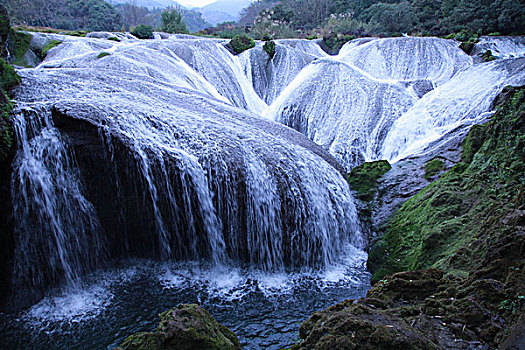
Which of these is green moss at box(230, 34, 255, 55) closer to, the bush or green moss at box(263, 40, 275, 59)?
green moss at box(263, 40, 275, 59)


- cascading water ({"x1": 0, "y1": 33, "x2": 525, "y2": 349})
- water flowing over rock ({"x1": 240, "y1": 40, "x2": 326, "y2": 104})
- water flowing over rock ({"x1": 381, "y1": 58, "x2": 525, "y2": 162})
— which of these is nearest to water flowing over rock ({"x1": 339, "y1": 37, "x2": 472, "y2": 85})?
water flowing over rock ({"x1": 240, "y1": 40, "x2": 326, "y2": 104})

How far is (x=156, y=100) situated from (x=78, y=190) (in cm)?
307

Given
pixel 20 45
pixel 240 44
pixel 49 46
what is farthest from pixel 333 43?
pixel 20 45

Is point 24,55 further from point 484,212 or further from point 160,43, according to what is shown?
point 484,212

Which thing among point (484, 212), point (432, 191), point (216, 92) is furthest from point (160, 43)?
point (484, 212)

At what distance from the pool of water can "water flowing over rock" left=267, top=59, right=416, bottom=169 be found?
5186 mm

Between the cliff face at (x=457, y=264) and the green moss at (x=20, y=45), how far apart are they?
52.0 ft

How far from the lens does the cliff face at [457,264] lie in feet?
8.21

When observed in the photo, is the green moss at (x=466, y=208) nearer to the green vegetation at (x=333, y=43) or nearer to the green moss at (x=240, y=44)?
the green moss at (x=240, y=44)

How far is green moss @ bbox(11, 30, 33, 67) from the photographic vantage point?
44.5 feet

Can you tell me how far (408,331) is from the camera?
2490 millimetres

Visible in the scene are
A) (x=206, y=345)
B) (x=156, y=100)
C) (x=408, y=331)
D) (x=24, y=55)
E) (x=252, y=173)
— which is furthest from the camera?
(x=24, y=55)

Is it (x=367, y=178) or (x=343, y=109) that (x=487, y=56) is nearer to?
(x=343, y=109)

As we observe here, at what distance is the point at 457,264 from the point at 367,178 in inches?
162
